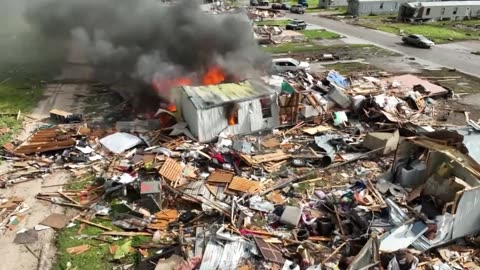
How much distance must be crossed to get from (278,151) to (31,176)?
8.84 meters

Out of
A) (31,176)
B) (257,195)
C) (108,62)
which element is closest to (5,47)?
(108,62)

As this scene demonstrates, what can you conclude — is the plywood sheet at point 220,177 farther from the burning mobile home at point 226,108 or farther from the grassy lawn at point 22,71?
the grassy lawn at point 22,71

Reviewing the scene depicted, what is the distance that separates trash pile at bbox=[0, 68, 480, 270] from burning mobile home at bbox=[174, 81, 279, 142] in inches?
17.4

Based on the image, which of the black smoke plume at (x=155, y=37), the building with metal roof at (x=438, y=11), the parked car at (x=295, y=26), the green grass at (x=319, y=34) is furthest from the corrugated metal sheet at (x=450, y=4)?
the black smoke plume at (x=155, y=37)

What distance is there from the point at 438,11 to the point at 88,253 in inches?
1867

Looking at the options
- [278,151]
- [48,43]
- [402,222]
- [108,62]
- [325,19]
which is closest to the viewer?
[402,222]

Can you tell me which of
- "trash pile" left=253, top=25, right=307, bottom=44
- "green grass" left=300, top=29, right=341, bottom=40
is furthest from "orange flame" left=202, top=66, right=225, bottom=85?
"green grass" left=300, top=29, right=341, bottom=40

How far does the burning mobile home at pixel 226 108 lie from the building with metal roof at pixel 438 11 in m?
34.9

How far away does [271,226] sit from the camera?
11414 mm

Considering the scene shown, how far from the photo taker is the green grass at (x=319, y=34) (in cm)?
3725

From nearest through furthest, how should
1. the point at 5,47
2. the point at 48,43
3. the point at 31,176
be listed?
the point at 31,176 → the point at 48,43 → the point at 5,47

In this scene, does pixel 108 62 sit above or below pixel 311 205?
above

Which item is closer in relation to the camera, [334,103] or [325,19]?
[334,103]

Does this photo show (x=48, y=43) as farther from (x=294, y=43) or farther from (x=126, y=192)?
(x=126, y=192)
